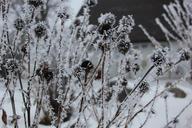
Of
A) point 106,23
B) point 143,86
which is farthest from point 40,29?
point 143,86

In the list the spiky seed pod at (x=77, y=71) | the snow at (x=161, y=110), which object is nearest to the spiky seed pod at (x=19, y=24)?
the spiky seed pod at (x=77, y=71)

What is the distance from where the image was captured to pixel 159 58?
264 centimetres

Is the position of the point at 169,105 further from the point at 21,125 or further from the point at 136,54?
the point at 136,54

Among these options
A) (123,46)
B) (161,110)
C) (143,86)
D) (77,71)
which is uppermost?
(123,46)

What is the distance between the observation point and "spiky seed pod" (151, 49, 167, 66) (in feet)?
8.66

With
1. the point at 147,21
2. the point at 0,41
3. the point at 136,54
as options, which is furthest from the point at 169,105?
the point at 147,21

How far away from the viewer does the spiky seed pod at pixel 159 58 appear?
2639mm

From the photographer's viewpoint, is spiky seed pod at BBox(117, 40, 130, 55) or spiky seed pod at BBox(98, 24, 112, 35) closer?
spiky seed pod at BBox(98, 24, 112, 35)

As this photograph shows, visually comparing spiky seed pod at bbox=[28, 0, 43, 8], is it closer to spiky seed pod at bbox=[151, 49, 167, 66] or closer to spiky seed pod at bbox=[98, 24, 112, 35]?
spiky seed pod at bbox=[98, 24, 112, 35]

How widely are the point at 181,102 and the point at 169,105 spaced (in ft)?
1.32

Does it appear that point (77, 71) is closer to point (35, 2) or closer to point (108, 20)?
point (108, 20)

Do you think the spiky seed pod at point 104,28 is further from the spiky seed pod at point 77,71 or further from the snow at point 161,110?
the snow at point 161,110

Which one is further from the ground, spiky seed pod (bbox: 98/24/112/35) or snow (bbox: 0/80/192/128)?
spiky seed pod (bbox: 98/24/112/35)

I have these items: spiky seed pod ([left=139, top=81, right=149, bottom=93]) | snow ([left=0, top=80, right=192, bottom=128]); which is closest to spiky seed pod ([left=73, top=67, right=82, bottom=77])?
spiky seed pod ([left=139, top=81, right=149, bottom=93])
